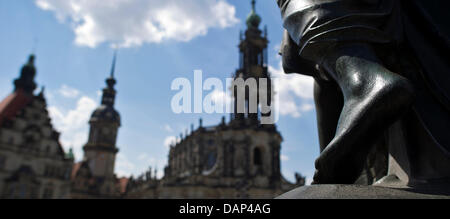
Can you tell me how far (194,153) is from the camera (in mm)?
44094

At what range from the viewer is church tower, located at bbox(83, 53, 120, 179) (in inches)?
2148

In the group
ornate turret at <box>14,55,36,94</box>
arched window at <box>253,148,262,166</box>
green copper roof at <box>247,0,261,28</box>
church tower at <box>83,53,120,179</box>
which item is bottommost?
arched window at <box>253,148,262,166</box>

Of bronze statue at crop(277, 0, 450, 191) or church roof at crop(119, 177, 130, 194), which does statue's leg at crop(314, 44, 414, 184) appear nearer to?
bronze statue at crop(277, 0, 450, 191)

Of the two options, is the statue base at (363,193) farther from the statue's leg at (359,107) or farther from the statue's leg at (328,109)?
the statue's leg at (328,109)

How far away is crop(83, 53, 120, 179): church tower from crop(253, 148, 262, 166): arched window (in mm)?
27092

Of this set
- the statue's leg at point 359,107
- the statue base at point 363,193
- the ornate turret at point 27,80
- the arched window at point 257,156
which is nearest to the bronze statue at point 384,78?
the statue's leg at point 359,107

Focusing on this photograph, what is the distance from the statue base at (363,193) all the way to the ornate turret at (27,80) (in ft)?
157

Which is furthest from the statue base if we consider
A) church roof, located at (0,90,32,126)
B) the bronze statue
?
church roof, located at (0,90,32,126)

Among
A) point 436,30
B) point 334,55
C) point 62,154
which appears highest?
point 62,154

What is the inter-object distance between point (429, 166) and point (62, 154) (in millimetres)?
40581

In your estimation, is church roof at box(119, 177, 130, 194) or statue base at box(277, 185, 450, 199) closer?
statue base at box(277, 185, 450, 199)

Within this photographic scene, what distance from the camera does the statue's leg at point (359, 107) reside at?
5.12 ft
